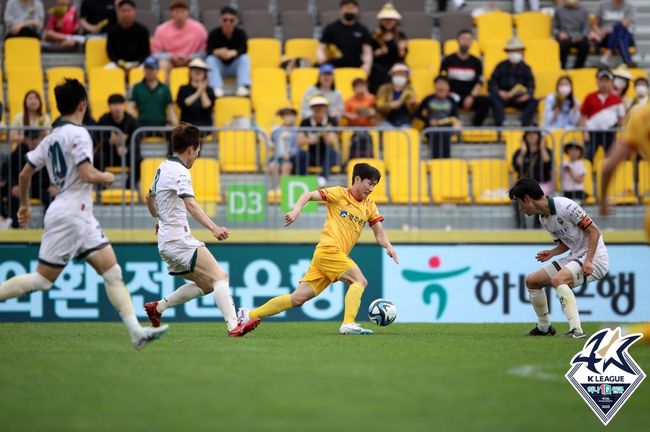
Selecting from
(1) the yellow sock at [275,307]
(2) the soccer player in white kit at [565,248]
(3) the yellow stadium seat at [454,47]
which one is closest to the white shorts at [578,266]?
(2) the soccer player in white kit at [565,248]

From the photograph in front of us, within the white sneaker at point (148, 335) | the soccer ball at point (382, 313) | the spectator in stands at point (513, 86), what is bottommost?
the soccer ball at point (382, 313)

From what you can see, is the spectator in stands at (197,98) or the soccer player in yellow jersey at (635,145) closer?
the soccer player in yellow jersey at (635,145)

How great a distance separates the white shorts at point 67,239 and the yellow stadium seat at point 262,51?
1206cm

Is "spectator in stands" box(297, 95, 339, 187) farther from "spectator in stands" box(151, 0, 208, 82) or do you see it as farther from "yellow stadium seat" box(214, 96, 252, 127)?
"spectator in stands" box(151, 0, 208, 82)

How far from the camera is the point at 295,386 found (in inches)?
314

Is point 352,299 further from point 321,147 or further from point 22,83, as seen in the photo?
point 22,83

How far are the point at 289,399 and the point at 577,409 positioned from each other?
1.87m

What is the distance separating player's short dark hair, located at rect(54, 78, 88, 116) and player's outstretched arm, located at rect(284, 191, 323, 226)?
2717 millimetres

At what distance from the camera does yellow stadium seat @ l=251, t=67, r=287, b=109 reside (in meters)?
20.6

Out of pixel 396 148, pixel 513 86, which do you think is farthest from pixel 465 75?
pixel 396 148

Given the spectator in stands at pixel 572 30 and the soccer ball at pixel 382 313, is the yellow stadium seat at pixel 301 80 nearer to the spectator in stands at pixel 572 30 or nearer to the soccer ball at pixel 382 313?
the spectator in stands at pixel 572 30

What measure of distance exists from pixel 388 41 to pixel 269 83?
241 cm

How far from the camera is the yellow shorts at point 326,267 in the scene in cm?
1277

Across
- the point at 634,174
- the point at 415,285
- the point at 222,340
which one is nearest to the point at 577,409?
the point at 222,340
